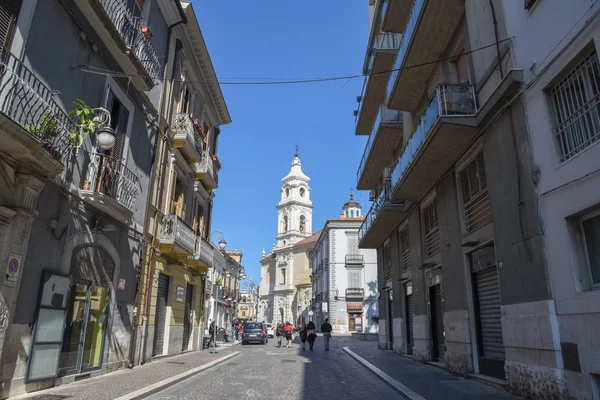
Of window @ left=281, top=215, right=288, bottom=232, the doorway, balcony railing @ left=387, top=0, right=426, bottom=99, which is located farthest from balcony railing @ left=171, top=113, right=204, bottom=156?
window @ left=281, top=215, right=288, bottom=232

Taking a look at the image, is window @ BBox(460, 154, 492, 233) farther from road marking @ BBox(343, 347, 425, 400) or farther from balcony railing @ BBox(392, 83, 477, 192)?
road marking @ BBox(343, 347, 425, 400)

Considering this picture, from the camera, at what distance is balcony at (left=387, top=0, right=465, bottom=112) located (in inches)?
429

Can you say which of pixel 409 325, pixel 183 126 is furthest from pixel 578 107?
pixel 183 126

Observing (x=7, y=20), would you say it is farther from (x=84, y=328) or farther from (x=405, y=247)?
(x=405, y=247)

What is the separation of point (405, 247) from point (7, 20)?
50.3 ft

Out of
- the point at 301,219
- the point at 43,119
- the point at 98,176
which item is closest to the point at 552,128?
the point at 43,119

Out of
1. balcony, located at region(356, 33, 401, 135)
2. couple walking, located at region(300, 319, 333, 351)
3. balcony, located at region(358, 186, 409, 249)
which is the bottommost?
couple walking, located at region(300, 319, 333, 351)

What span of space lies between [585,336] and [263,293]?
94.2 m

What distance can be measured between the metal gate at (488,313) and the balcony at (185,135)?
10678 mm

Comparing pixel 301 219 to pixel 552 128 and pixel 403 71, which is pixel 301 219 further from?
pixel 552 128

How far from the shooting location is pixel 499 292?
8.99m

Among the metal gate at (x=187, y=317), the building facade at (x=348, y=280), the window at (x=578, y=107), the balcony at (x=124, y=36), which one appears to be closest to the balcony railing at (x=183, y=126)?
the balcony at (x=124, y=36)

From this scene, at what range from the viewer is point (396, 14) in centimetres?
1557

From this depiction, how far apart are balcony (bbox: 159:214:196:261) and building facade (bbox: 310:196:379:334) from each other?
34.5 m
